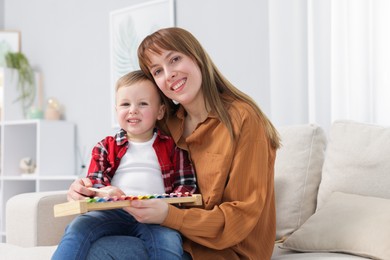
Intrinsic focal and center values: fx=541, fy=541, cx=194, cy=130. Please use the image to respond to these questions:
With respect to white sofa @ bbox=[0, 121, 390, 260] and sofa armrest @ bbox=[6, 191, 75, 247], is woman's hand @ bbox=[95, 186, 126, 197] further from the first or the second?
sofa armrest @ bbox=[6, 191, 75, 247]

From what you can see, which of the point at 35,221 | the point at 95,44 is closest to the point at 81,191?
the point at 35,221

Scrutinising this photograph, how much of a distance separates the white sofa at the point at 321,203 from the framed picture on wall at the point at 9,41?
2510mm

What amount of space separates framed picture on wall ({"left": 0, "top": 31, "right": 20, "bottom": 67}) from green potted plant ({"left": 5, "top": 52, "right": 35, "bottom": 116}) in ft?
0.65

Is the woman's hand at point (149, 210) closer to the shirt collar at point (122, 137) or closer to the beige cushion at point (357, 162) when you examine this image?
the shirt collar at point (122, 137)

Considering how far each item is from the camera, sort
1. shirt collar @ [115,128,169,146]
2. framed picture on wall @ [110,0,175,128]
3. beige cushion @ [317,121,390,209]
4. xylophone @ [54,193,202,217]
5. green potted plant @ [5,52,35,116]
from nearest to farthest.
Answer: xylophone @ [54,193,202,217] → shirt collar @ [115,128,169,146] → beige cushion @ [317,121,390,209] → framed picture on wall @ [110,0,175,128] → green potted plant @ [5,52,35,116]

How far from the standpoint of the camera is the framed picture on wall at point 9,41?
167 inches

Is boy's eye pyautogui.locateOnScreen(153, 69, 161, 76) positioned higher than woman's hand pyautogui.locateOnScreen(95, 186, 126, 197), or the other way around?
boy's eye pyautogui.locateOnScreen(153, 69, 161, 76)

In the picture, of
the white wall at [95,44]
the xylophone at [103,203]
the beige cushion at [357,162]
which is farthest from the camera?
the white wall at [95,44]

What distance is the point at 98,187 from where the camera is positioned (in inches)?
62.6

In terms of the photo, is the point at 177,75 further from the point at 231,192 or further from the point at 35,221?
the point at 35,221

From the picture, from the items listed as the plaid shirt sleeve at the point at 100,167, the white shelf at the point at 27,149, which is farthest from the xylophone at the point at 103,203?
the white shelf at the point at 27,149

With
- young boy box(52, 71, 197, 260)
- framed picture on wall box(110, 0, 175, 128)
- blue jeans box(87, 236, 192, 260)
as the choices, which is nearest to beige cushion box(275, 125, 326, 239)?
young boy box(52, 71, 197, 260)

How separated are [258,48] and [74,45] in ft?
5.22

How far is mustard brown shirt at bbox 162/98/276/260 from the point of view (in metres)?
1.49
